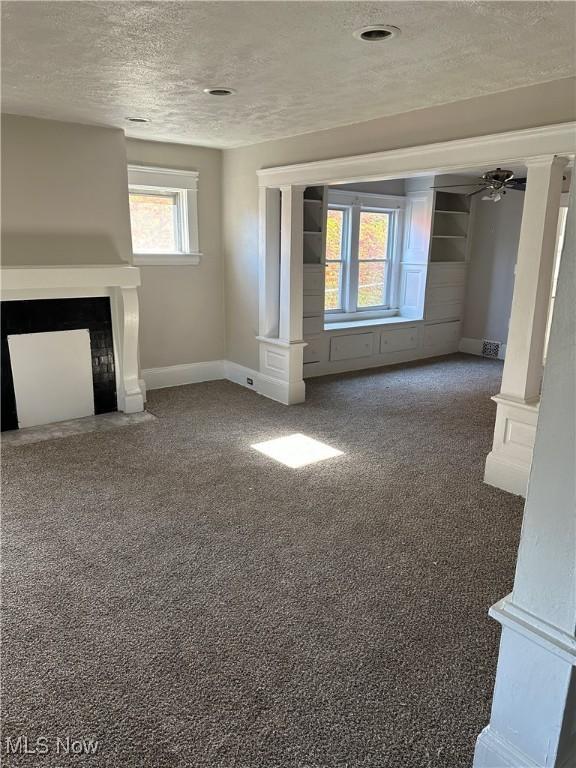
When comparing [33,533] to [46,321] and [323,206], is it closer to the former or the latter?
[46,321]

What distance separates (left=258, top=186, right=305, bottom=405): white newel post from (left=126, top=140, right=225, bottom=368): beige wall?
0.73m

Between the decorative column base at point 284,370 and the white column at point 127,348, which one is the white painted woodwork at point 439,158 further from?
the white column at point 127,348

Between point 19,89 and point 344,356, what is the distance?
4293 millimetres

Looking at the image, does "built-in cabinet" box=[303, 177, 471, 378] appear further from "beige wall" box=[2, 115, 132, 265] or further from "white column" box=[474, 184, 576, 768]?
"white column" box=[474, 184, 576, 768]

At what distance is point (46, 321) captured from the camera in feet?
14.6

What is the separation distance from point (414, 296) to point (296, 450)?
155 inches

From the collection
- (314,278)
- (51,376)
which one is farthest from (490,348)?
(51,376)

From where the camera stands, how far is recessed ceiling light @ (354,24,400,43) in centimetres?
221

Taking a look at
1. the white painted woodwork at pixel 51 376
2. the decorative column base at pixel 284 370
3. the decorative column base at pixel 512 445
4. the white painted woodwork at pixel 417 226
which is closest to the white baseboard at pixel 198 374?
the decorative column base at pixel 284 370

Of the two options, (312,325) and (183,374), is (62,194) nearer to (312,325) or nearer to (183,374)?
(183,374)

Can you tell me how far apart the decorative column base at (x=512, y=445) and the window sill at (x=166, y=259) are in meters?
3.41

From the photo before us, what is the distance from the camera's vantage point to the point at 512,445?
11.4 feet

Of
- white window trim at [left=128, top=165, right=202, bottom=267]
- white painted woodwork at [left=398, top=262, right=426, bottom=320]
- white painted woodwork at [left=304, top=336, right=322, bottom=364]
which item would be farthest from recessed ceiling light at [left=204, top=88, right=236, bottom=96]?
white painted woodwork at [left=398, top=262, right=426, bottom=320]

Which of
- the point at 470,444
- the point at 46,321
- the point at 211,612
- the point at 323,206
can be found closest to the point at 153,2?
the point at 211,612
